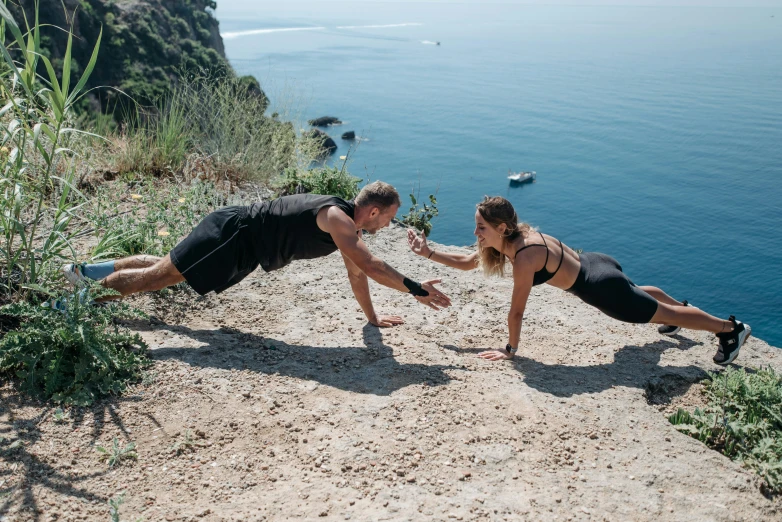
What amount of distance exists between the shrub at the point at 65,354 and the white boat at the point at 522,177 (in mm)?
34867

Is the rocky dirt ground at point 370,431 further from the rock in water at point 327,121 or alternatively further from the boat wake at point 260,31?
the boat wake at point 260,31

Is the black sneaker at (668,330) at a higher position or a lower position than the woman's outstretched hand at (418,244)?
lower

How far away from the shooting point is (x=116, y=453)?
9.77 feet

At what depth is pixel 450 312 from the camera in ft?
17.6

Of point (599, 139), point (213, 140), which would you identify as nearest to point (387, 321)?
point (213, 140)

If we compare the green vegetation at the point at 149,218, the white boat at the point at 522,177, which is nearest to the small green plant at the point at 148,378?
the green vegetation at the point at 149,218

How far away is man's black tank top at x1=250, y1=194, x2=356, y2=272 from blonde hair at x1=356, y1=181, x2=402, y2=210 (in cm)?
15

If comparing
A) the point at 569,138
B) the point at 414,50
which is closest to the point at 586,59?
the point at 414,50

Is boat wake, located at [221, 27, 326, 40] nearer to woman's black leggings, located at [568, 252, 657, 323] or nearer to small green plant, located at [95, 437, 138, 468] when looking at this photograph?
woman's black leggings, located at [568, 252, 657, 323]

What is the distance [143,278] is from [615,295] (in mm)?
3364

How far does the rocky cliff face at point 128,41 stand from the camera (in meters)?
36.4

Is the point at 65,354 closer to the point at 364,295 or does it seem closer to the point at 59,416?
the point at 59,416

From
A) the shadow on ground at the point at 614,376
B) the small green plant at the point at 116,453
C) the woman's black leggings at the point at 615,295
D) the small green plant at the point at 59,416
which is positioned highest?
the woman's black leggings at the point at 615,295

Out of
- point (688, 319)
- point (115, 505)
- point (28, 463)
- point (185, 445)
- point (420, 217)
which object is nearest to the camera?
point (115, 505)
